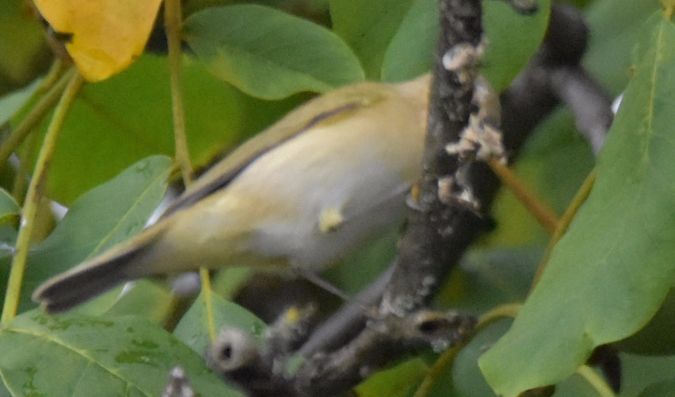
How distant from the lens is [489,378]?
3.60 feet

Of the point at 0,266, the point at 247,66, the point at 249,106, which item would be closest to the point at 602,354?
the point at 247,66

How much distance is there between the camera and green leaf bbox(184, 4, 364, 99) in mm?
1519

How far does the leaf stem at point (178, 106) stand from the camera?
1382 mm

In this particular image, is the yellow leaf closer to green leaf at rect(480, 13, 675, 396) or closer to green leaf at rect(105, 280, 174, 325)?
green leaf at rect(105, 280, 174, 325)

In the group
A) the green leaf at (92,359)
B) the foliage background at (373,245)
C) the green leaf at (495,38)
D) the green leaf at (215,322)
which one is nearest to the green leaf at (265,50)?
the foliage background at (373,245)

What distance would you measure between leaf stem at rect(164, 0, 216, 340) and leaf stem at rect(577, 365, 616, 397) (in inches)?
14.3

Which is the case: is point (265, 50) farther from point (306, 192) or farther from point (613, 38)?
point (613, 38)

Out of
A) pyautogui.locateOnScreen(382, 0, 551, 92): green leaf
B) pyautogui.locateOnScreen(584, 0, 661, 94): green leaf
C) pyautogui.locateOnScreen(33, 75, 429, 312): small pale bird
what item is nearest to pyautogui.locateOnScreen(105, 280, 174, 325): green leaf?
pyautogui.locateOnScreen(33, 75, 429, 312): small pale bird

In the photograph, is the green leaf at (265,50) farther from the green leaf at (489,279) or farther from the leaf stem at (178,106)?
the green leaf at (489,279)

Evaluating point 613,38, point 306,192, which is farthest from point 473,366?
point 613,38

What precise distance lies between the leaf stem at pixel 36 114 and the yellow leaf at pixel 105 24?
188 mm

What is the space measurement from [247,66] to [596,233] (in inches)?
23.2

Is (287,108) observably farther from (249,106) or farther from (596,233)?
(596,233)

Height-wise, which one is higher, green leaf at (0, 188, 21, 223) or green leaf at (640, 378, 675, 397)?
green leaf at (0, 188, 21, 223)
